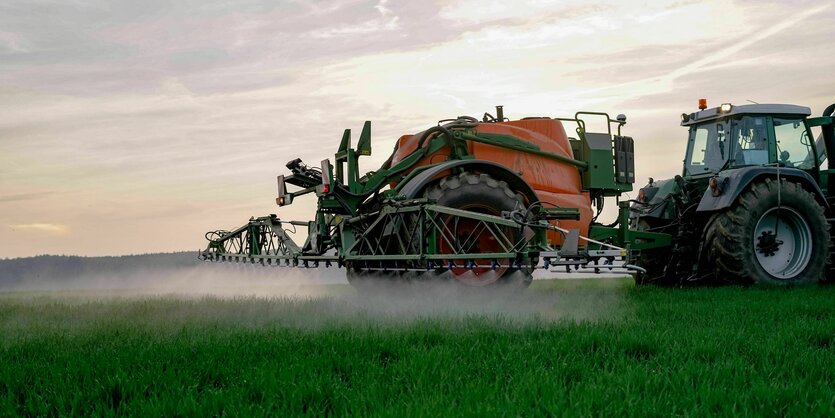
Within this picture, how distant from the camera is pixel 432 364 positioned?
475 cm

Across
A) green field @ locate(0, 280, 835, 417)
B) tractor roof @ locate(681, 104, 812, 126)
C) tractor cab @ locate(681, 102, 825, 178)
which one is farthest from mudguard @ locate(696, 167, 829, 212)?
green field @ locate(0, 280, 835, 417)

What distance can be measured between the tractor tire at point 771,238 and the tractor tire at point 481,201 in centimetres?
349

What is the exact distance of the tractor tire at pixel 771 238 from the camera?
37.0 ft

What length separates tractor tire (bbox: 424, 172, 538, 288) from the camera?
373 inches

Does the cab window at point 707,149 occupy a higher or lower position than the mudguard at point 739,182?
higher

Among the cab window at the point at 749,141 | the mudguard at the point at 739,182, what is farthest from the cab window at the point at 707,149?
the mudguard at the point at 739,182

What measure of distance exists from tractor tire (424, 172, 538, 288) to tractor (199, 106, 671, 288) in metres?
0.01

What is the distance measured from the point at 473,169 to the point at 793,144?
244 inches

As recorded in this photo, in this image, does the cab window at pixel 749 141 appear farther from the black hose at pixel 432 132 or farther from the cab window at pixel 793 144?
the black hose at pixel 432 132

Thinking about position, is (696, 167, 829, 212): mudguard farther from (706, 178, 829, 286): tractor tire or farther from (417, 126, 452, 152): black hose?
(417, 126, 452, 152): black hose

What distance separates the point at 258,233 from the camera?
42.2 feet

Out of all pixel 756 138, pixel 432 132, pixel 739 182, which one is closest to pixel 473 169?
pixel 432 132

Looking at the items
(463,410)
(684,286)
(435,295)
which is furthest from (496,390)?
(684,286)

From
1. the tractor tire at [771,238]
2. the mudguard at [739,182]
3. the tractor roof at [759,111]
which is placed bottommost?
the tractor tire at [771,238]
